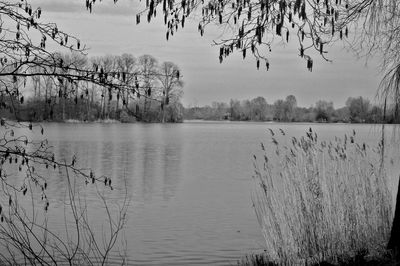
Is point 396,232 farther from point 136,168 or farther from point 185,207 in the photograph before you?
point 136,168

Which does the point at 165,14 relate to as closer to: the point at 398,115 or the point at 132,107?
the point at 132,107

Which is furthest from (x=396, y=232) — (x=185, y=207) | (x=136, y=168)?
(x=136, y=168)

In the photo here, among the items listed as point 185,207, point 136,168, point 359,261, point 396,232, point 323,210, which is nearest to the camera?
point 396,232

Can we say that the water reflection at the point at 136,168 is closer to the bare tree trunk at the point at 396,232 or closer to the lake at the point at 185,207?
the lake at the point at 185,207

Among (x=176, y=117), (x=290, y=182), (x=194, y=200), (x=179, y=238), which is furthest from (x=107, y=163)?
(x=176, y=117)

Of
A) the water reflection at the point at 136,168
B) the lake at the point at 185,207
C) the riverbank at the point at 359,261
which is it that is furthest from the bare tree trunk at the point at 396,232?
the water reflection at the point at 136,168

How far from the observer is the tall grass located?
762 cm

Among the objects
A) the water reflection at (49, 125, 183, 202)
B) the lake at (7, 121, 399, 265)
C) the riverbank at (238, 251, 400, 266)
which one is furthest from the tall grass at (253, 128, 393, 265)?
the water reflection at (49, 125, 183, 202)

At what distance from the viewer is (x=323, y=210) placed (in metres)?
7.73

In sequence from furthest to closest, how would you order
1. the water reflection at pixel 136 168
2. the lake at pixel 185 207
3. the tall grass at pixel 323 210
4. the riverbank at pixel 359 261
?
the water reflection at pixel 136 168 → the lake at pixel 185 207 → the tall grass at pixel 323 210 → the riverbank at pixel 359 261

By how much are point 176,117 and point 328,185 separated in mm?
91933

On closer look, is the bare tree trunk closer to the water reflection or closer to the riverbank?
the riverbank

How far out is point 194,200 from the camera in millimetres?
14953

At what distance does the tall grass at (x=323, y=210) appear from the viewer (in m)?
7.62
